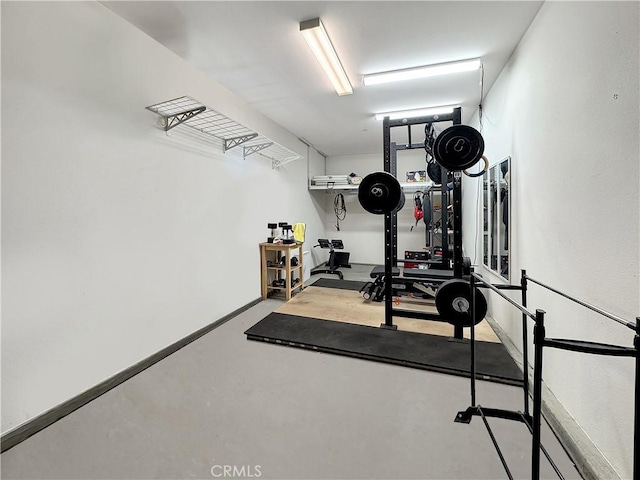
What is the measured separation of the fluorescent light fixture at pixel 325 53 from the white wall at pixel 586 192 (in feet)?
5.74

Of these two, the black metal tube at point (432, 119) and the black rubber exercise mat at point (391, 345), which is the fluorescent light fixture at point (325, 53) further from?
the black rubber exercise mat at point (391, 345)

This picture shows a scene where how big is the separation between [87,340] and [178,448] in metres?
1.14

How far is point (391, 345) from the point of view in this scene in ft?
9.46

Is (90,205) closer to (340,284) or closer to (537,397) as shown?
(537,397)

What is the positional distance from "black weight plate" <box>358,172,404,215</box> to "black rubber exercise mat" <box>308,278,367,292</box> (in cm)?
245

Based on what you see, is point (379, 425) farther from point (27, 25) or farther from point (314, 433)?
point (27, 25)

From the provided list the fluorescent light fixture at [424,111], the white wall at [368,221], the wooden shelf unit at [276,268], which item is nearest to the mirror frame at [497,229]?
the fluorescent light fixture at [424,111]

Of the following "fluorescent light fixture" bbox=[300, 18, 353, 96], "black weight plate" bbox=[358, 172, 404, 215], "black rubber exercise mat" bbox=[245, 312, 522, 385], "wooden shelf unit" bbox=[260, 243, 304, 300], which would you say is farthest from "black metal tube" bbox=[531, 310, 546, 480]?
"wooden shelf unit" bbox=[260, 243, 304, 300]

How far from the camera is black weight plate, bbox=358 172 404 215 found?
9.92 feet

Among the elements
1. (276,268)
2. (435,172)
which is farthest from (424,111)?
(276,268)

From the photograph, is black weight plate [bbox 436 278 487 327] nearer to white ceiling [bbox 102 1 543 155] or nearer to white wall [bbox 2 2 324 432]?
white ceiling [bbox 102 1 543 155]

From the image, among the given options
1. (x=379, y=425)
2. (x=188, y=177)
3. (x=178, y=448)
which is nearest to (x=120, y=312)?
(x=178, y=448)

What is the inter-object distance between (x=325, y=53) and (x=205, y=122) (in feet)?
4.86

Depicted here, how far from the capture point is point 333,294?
4.90 meters
